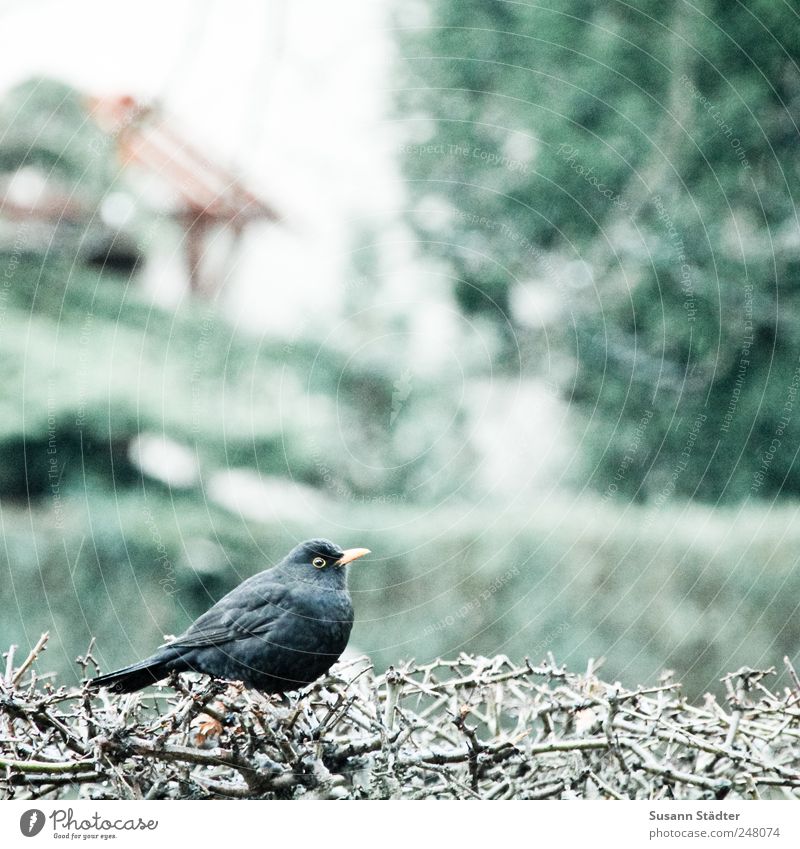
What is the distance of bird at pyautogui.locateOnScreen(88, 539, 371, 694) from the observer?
887mm

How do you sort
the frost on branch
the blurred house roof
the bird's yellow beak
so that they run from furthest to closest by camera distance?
the blurred house roof → the bird's yellow beak → the frost on branch

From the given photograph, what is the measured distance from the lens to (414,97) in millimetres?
1315

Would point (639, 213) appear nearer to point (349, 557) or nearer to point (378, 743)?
point (349, 557)

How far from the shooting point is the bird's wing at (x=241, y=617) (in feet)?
2.99

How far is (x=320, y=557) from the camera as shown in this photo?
96 cm

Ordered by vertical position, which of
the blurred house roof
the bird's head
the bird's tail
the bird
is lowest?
the bird's tail

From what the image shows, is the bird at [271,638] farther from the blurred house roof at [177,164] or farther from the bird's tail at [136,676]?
the blurred house roof at [177,164]

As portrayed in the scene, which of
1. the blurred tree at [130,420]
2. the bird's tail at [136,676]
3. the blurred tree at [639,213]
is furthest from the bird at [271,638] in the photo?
the blurred tree at [639,213]

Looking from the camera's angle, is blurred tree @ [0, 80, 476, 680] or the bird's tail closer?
the bird's tail

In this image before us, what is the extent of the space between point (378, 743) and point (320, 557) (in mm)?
202

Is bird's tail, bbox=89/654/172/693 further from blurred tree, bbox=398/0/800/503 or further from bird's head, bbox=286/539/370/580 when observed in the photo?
blurred tree, bbox=398/0/800/503

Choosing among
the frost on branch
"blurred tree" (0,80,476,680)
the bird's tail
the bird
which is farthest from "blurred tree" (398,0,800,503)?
the bird's tail
